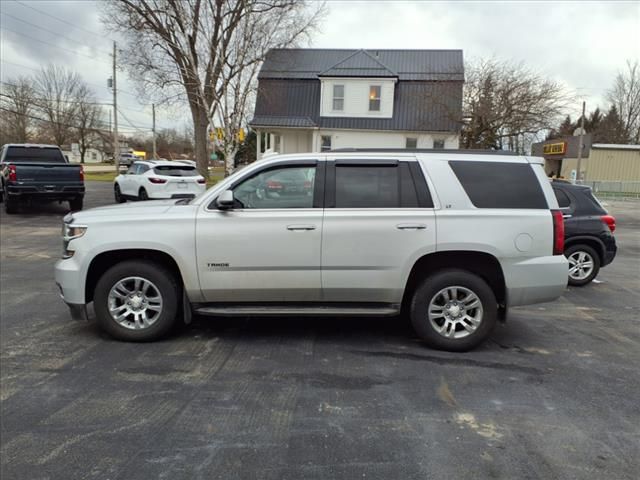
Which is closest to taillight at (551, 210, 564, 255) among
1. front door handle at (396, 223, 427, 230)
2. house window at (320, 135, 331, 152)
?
front door handle at (396, 223, 427, 230)

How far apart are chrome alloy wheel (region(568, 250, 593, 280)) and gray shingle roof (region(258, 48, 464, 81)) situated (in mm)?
21878

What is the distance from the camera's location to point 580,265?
7.47 metres

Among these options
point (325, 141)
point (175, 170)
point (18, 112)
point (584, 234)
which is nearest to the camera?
point (584, 234)

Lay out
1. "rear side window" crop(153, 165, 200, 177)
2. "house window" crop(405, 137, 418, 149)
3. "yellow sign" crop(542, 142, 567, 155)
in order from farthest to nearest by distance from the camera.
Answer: "yellow sign" crop(542, 142, 567, 155) → "house window" crop(405, 137, 418, 149) → "rear side window" crop(153, 165, 200, 177)

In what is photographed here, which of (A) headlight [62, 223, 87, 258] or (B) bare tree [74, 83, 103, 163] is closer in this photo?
(A) headlight [62, 223, 87, 258]

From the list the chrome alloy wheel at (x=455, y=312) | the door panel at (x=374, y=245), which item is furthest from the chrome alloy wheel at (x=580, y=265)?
the door panel at (x=374, y=245)

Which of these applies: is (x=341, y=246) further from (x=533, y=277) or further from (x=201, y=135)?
(x=201, y=135)

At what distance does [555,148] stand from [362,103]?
53.8 feet

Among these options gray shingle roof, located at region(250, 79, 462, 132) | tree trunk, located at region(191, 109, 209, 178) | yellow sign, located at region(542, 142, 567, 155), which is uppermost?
gray shingle roof, located at region(250, 79, 462, 132)

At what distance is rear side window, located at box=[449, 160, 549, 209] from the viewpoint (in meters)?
4.52

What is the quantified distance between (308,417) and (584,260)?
592 cm

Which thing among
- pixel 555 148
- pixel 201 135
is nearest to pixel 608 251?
pixel 201 135

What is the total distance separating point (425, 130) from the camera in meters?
27.5

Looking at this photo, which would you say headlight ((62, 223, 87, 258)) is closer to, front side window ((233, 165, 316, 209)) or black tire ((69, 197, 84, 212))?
front side window ((233, 165, 316, 209))
